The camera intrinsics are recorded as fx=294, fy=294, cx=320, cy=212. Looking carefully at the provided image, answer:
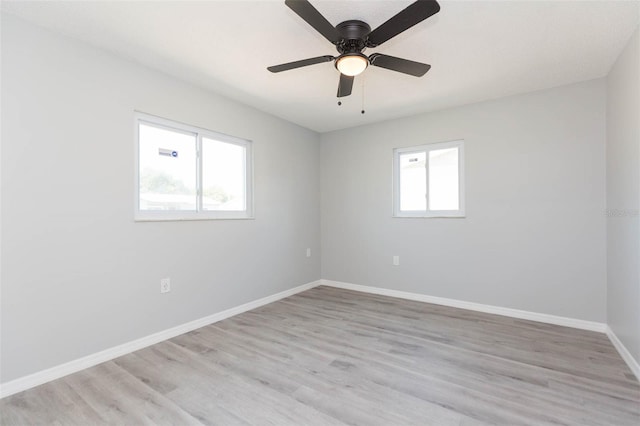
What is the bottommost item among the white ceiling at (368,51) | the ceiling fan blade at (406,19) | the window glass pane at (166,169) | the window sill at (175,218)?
the window sill at (175,218)

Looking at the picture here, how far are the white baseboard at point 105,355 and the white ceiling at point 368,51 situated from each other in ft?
7.82

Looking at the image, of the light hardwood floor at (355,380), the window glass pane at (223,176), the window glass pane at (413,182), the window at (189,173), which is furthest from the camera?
the window glass pane at (413,182)

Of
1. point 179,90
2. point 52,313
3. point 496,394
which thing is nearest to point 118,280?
point 52,313

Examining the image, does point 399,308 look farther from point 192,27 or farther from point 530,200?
point 192,27

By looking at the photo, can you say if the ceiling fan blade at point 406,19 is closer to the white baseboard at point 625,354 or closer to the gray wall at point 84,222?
the gray wall at point 84,222

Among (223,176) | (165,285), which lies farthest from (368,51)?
(165,285)

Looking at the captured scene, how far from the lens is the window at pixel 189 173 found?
2672 millimetres

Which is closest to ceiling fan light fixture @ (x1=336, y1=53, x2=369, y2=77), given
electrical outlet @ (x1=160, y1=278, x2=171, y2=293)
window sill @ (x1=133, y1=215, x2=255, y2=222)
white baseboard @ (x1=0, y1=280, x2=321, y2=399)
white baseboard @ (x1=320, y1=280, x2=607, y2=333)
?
window sill @ (x1=133, y1=215, x2=255, y2=222)

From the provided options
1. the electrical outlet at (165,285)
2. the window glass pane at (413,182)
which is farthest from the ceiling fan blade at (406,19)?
the electrical outlet at (165,285)

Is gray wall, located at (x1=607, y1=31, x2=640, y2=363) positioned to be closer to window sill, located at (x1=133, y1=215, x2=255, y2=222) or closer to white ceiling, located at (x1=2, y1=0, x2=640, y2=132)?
white ceiling, located at (x1=2, y1=0, x2=640, y2=132)

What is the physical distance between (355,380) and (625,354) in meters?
2.12

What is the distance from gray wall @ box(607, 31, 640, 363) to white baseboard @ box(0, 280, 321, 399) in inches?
136

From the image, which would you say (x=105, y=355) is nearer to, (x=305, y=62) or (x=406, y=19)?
(x=305, y=62)

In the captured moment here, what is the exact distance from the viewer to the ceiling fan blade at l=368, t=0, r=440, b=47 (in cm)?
148
